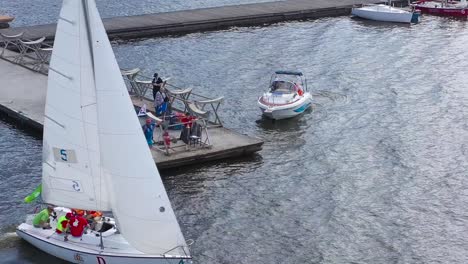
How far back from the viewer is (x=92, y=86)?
3241 cm

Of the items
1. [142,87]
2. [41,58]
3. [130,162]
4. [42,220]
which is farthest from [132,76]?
[130,162]

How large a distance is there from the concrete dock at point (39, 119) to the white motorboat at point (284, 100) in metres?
5.23

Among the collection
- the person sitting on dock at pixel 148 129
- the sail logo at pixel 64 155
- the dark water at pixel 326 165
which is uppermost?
the sail logo at pixel 64 155

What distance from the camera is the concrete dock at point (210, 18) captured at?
7975cm

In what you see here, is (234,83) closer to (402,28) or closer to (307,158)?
(307,158)

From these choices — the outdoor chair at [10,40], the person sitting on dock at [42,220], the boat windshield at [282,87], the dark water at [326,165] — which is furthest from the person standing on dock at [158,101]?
the outdoor chair at [10,40]

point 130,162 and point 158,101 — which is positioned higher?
point 130,162

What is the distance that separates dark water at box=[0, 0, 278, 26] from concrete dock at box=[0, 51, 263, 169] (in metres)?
24.1

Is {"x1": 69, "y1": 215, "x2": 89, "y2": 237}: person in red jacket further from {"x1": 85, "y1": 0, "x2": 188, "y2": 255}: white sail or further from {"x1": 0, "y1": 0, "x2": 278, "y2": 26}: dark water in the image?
{"x1": 0, "y1": 0, "x2": 278, "y2": 26}: dark water

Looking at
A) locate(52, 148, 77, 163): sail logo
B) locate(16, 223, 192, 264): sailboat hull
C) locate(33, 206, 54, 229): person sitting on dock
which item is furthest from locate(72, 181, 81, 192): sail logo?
locate(33, 206, 54, 229): person sitting on dock

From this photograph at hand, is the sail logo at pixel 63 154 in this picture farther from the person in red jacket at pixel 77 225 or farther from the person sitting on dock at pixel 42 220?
the person sitting on dock at pixel 42 220

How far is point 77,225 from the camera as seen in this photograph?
34.5 metres

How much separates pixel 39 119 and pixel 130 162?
1973cm

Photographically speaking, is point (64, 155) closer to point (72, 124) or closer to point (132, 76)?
point (72, 124)
